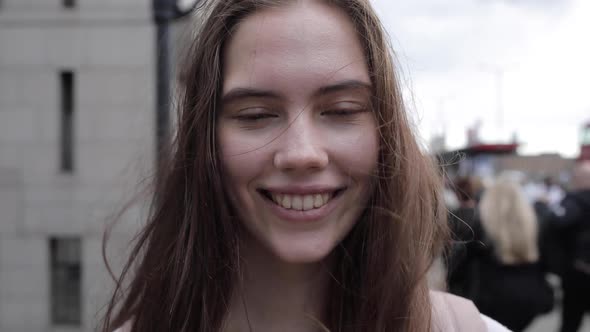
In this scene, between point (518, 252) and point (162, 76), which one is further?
point (518, 252)

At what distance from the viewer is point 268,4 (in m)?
1.26

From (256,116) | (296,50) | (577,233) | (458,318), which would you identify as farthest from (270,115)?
(577,233)

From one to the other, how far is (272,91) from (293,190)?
0.22 m

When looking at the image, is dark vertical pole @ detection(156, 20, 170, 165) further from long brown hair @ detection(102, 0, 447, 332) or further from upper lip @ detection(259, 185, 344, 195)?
upper lip @ detection(259, 185, 344, 195)

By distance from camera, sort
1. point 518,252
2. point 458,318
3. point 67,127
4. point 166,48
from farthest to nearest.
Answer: point 67,127, point 518,252, point 166,48, point 458,318

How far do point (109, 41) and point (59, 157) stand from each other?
150cm

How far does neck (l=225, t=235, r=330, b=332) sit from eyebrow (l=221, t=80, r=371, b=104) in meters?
0.37

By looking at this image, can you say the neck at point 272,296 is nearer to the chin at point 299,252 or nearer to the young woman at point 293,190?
the young woman at point 293,190

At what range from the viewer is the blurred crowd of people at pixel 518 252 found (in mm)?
4168

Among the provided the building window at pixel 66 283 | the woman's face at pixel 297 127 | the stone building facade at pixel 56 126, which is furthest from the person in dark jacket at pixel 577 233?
the building window at pixel 66 283

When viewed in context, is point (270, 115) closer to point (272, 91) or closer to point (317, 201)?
point (272, 91)

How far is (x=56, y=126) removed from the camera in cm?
675

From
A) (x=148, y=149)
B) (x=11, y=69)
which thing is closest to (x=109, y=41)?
(x=11, y=69)

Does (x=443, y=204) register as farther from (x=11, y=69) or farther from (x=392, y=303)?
(x=11, y=69)
